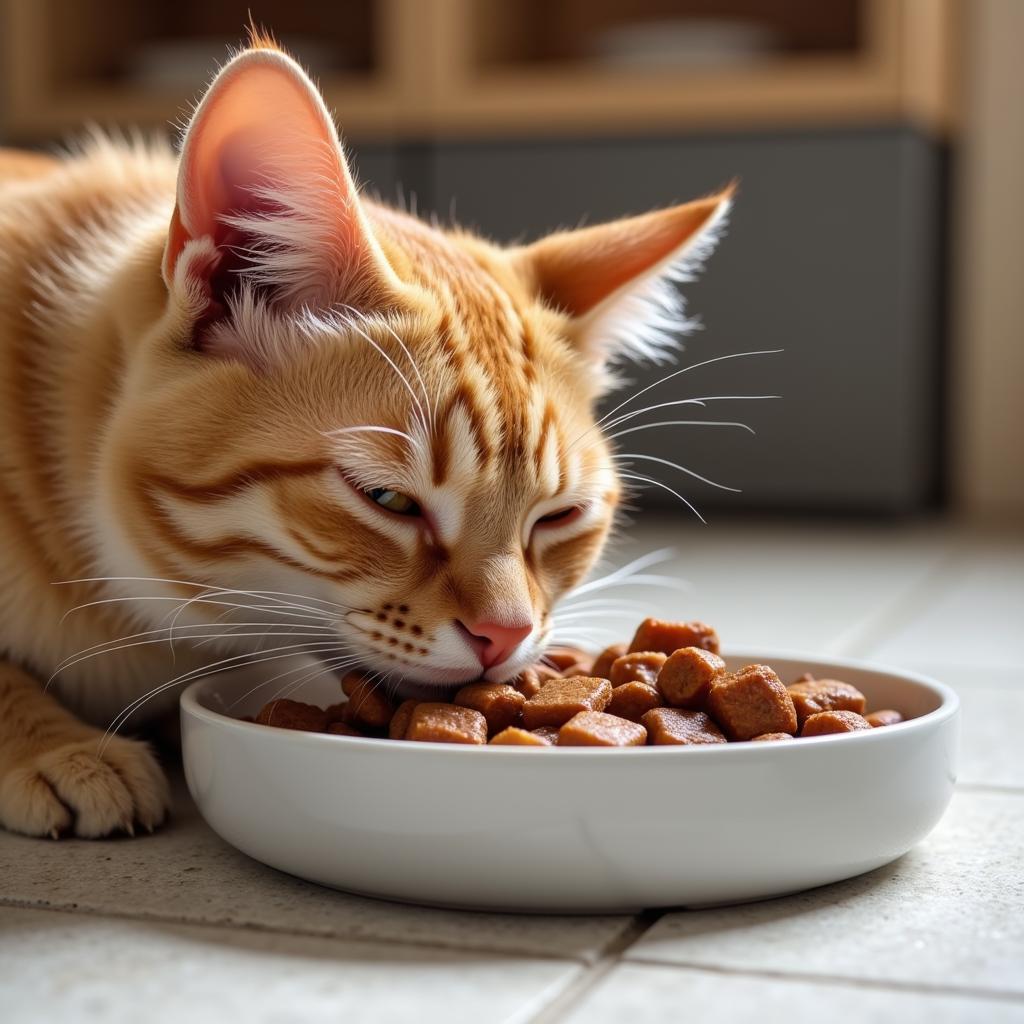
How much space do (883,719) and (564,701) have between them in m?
0.24

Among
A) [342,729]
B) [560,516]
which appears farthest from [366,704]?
[560,516]

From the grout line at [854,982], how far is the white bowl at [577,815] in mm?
67

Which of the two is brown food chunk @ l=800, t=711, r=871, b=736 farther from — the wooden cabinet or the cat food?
the wooden cabinet

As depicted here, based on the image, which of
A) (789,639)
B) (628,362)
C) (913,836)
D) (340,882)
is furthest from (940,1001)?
(628,362)

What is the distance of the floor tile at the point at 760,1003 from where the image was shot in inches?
30.8

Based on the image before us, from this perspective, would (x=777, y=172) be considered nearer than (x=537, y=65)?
Yes

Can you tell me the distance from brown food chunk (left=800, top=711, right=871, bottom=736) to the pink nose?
8.0 inches

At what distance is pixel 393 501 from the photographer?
1.05 meters

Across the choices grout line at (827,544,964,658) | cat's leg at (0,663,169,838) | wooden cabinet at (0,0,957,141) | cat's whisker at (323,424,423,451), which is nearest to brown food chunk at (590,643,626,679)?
cat's whisker at (323,424,423,451)

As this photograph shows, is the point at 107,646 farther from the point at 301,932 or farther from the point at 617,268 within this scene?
the point at 617,268

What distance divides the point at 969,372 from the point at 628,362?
2.93 feet

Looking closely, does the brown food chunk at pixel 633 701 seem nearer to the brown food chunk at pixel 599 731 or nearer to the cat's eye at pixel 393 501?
the brown food chunk at pixel 599 731

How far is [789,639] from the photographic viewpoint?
1905 millimetres

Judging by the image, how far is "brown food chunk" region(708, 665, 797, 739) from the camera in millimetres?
998
